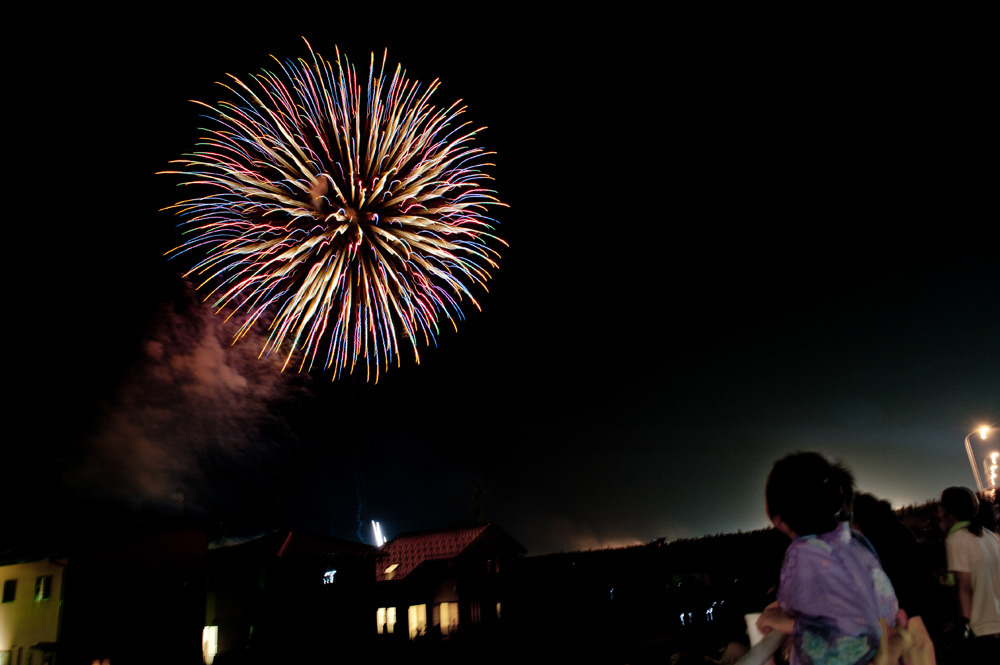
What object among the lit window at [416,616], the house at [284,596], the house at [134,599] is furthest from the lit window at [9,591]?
the lit window at [416,616]

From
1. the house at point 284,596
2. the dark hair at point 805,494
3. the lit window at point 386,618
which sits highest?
the dark hair at point 805,494

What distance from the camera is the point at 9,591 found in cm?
2470

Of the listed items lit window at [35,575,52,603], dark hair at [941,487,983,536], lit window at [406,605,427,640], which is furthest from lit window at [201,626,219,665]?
dark hair at [941,487,983,536]

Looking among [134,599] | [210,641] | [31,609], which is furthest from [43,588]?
[210,641]

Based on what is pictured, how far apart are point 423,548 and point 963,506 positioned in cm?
3557

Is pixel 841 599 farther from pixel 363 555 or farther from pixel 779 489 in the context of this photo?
pixel 363 555

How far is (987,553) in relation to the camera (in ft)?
14.3

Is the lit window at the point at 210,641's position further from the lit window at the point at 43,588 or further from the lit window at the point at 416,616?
the lit window at the point at 416,616

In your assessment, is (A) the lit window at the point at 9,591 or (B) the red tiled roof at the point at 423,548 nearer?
(A) the lit window at the point at 9,591

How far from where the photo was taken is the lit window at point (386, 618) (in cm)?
3174

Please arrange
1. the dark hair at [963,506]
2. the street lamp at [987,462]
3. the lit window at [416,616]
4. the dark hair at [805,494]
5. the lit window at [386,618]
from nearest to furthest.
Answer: the dark hair at [805,494] < the dark hair at [963,506] < the street lamp at [987,462] < the lit window at [416,616] < the lit window at [386,618]

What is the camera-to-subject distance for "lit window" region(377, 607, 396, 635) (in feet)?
104

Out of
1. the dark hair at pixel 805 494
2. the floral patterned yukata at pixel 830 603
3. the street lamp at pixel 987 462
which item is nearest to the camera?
the floral patterned yukata at pixel 830 603

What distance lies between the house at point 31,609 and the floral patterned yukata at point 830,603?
28.2 m
